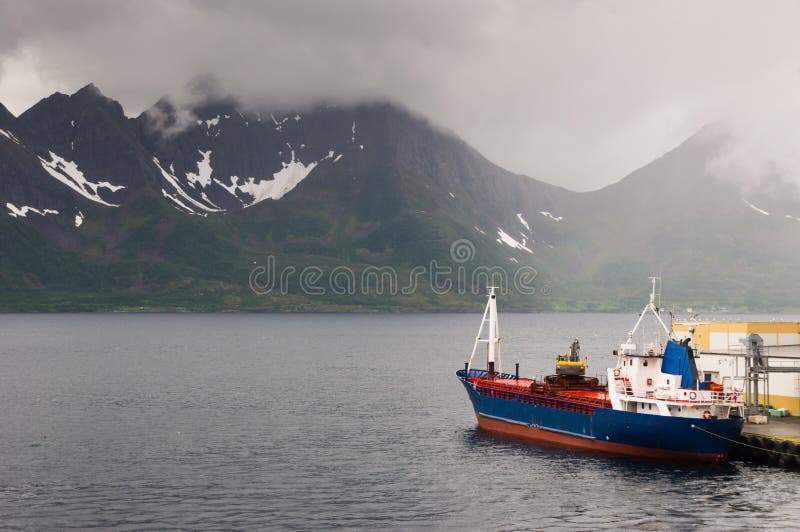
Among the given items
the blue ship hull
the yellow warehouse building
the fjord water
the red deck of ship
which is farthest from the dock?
the red deck of ship

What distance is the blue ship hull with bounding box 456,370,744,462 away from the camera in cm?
6912

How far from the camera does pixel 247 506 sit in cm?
5831

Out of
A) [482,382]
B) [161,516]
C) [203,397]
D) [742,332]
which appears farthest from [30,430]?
[742,332]

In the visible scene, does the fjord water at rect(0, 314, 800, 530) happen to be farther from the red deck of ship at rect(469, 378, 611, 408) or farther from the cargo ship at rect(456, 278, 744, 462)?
the red deck of ship at rect(469, 378, 611, 408)

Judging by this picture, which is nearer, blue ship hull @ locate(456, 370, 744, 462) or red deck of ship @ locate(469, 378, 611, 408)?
blue ship hull @ locate(456, 370, 744, 462)

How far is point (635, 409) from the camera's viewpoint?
73.9 metres

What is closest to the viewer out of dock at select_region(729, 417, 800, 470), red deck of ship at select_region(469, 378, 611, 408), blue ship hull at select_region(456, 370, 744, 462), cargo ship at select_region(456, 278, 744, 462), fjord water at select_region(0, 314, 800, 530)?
fjord water at select_region(0, 314, 800, 530)

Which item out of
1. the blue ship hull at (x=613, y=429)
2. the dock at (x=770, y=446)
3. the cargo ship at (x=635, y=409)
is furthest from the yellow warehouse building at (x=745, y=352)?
the blue ship hull at (x=613, y=429)

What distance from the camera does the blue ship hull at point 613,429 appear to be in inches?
2721

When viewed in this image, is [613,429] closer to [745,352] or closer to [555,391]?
[555,391]

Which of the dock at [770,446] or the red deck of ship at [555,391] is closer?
the dock at [770,446]

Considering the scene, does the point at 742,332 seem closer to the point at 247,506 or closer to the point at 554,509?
the point at 554,509

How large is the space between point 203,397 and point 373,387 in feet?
89.9

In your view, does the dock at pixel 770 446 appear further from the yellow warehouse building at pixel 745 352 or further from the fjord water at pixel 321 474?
the yellow warehouse building at pixel 745 352
